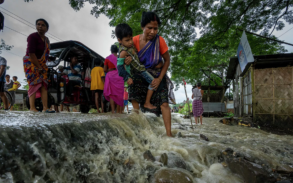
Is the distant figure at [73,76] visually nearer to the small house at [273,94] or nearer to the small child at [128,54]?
the small child at [128,54]

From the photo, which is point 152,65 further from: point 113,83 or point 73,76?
point 73,76

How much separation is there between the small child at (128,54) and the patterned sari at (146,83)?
10 centimetres

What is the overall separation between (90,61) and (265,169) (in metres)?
6.30

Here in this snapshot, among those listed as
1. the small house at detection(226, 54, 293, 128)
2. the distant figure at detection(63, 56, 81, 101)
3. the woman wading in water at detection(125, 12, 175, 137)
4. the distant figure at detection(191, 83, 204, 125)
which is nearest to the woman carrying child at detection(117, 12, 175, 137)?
the woman wading in water at detection(125, 12, 175, 137)

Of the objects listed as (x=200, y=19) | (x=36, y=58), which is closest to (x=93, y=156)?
(x=36, y=58)

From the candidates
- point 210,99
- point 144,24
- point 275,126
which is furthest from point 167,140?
point 210,99

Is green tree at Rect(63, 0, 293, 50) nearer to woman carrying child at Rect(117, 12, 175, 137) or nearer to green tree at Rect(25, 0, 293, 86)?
green tree at Rect(25, 0, 293, 86)

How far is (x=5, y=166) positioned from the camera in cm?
93

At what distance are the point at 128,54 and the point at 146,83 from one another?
1.83ft

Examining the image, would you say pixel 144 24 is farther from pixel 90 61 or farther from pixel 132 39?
pixel 90 61

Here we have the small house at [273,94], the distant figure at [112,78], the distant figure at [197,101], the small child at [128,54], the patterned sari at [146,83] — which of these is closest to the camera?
the small child at [128,54]

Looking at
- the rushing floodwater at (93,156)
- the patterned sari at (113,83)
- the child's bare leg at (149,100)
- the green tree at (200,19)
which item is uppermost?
the green tree at (200,19)

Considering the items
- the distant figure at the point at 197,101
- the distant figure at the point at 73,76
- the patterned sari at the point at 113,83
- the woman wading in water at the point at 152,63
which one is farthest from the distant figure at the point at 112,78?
the distant figure at the point at 197,101

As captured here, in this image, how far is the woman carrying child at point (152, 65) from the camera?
2.30 metres
